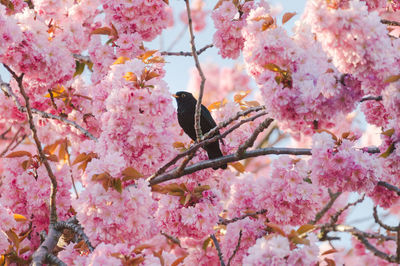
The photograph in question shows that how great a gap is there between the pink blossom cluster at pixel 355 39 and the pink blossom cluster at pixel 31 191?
2.11m

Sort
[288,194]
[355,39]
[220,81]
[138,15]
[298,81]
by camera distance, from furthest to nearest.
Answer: [220,81], [138,15], [288,194], [298,81], [355,39]

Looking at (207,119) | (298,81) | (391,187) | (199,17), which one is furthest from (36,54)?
(199,17)

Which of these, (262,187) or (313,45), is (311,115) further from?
(262,187)

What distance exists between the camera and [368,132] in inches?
301

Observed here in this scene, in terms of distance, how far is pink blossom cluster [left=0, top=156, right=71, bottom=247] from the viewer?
3184 mm

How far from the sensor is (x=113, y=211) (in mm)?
2090

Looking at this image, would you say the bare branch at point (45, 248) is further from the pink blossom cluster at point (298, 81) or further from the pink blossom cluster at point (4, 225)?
the pink blossom cluster at point (298, 81)


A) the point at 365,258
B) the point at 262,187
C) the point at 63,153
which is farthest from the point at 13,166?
the point at 365,258

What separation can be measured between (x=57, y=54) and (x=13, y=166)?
3.17 ft

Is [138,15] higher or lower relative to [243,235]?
higher

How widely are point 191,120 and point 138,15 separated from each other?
1032mm

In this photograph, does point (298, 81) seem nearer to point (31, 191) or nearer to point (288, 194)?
point (288, 194)

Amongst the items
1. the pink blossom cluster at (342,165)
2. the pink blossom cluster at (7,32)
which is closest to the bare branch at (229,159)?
the pink blossom cluster at (342,165)

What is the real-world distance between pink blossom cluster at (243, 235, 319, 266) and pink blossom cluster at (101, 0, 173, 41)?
75.4 inches
